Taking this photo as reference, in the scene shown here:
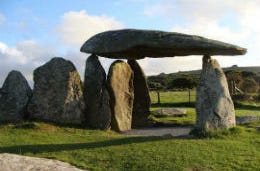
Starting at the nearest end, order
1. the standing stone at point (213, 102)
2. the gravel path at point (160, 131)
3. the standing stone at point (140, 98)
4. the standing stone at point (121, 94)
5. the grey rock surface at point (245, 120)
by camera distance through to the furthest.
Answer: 1. the standing stone at point (213, 102)
2. the gravel path at point (160, 131)
3. the standing stone at point (121, 94)
4. the grey rock surface at point (245, 120)
5. the standing stone at point (140, 98)

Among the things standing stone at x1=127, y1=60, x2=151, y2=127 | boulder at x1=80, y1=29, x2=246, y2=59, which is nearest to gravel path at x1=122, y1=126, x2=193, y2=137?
standing stone at x1=127, y1=60, x2=151, y2=127

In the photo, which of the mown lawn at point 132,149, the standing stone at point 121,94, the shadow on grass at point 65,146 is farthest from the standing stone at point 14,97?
the shadow on grass at point 65,146

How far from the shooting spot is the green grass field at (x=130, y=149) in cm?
1873

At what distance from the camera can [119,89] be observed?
28.2 metres

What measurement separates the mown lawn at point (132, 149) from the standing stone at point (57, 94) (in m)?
1.56

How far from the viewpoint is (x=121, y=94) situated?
28391mm

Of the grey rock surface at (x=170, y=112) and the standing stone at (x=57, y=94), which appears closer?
the standing stone at (x=57, y=94)

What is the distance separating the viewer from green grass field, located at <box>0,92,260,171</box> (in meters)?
18.7

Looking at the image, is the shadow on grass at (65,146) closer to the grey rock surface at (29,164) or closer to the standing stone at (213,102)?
the grey rock surface at (29,164)

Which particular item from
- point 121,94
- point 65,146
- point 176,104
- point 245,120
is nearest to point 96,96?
point 121,94

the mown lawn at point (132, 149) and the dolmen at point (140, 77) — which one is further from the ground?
the dolmen at point (140, 77)

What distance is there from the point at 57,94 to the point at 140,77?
6.89 m

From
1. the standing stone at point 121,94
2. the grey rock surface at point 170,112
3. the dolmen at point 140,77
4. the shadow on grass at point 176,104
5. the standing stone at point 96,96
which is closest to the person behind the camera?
the dolmen at point 140,77

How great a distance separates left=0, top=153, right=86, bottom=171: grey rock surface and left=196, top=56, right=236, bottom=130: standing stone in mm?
7593
